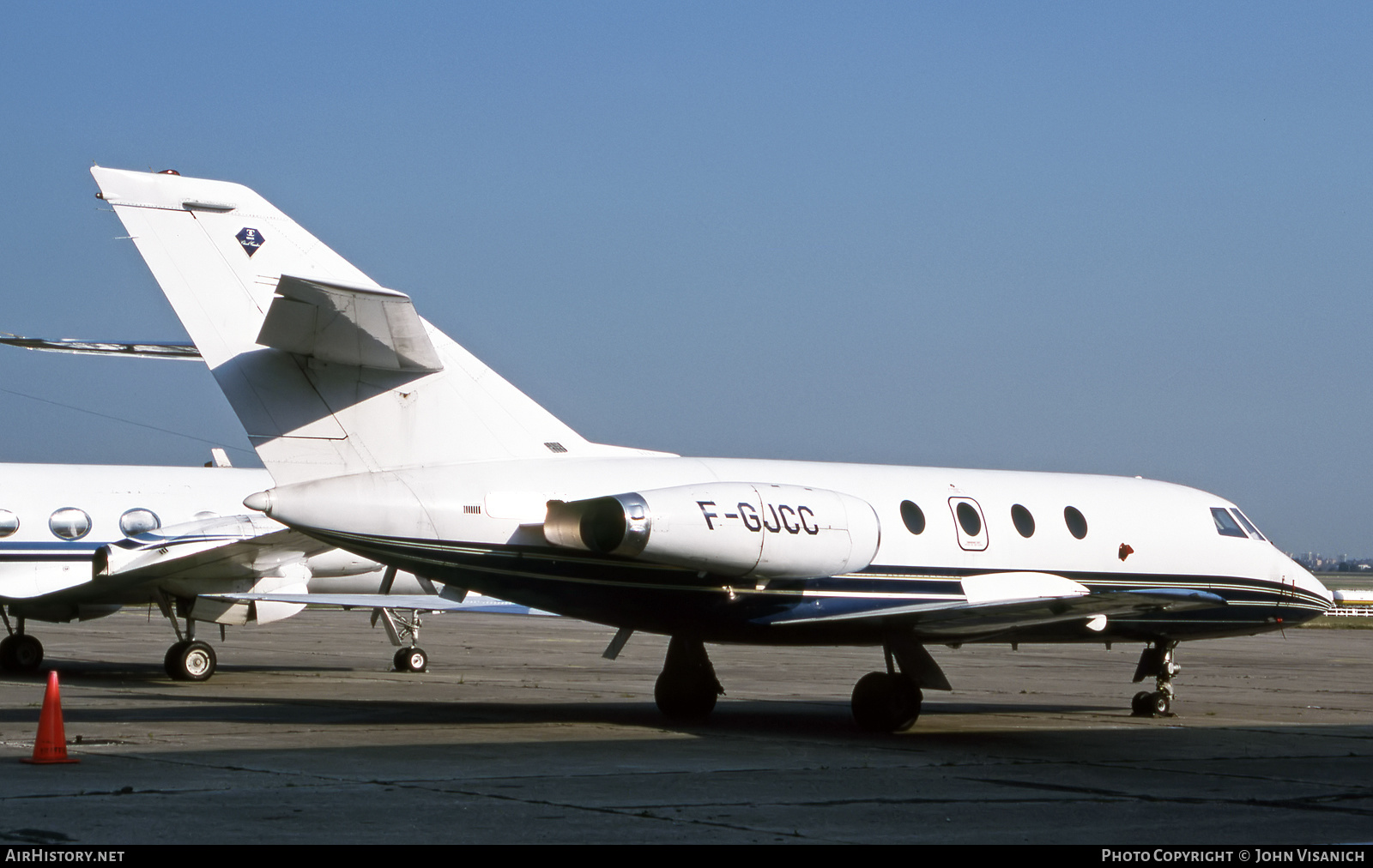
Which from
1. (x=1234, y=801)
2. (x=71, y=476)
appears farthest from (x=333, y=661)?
(x=1234, y=801)

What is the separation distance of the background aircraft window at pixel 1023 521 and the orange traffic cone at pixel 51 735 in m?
9.68

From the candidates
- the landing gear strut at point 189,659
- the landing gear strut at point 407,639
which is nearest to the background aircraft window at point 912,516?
the landing gear strut at point 407,639

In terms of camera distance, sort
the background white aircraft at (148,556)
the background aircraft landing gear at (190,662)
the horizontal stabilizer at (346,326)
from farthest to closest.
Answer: the background aircraft landing gear at (190,662) → the background white aircraft at (148,556) → the horizontal stabilizer at (346,326)

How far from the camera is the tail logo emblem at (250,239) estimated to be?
43.5ft

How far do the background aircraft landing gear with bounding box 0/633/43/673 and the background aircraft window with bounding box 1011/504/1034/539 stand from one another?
14.3 meters

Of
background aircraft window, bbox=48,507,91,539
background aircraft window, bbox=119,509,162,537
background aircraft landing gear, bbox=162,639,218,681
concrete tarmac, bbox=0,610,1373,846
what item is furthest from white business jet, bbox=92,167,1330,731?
background aircraft window, bbox=48,507,91,539

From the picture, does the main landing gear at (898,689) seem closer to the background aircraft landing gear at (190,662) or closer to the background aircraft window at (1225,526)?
the background aircraft window at (1225,526)

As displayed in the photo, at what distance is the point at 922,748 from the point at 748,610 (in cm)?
207

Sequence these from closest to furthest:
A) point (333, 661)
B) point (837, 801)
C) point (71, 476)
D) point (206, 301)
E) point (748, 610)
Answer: point (837, 801) → point (206, 301) → point (748, 610) → point (71, 476) → point (333, 661)

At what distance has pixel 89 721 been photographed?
14508mm

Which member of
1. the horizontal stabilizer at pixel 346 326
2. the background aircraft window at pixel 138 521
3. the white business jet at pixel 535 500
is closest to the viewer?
the horizontal stabilizer at pixel 346 326

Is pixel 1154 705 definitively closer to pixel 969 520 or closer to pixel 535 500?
pixel 969 520

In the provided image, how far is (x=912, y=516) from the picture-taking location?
610 inches

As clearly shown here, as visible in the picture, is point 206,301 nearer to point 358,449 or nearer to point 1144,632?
point 358,449
